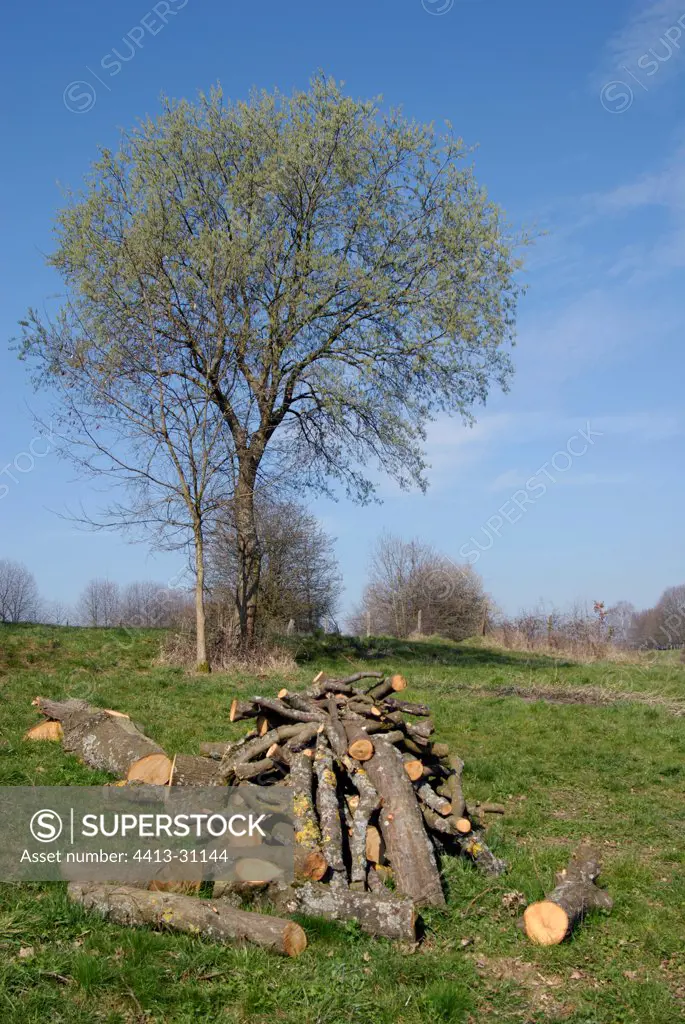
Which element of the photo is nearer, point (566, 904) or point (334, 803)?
point (566, 904)

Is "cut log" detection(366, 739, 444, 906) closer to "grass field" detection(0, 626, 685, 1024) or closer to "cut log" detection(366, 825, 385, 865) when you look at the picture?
"cut log" detection(366, 825, 385, 865)

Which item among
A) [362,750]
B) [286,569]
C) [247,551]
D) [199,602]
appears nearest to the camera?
Answer: [362,750]

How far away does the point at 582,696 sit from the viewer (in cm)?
1662

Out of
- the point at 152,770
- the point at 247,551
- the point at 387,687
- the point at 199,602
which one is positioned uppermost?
the point at 247,551

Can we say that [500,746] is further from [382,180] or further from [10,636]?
[382,180]

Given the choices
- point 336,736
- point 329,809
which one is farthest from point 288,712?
point 329,809

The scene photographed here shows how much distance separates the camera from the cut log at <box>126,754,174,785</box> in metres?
7.93

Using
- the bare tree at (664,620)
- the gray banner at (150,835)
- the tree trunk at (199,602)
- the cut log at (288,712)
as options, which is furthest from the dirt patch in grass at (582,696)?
the bare tree at (664,620)

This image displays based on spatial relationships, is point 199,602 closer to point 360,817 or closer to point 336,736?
point 336,736

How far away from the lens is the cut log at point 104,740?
8602mm

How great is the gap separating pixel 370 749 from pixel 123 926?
8.21ft

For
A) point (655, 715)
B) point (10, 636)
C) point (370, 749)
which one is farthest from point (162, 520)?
point (370, 749)

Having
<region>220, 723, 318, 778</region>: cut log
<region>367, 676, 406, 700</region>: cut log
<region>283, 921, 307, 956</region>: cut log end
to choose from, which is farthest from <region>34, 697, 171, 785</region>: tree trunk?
<region>283, 921, 307, 956</region>: cut log end

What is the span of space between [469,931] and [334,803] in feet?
4.50
